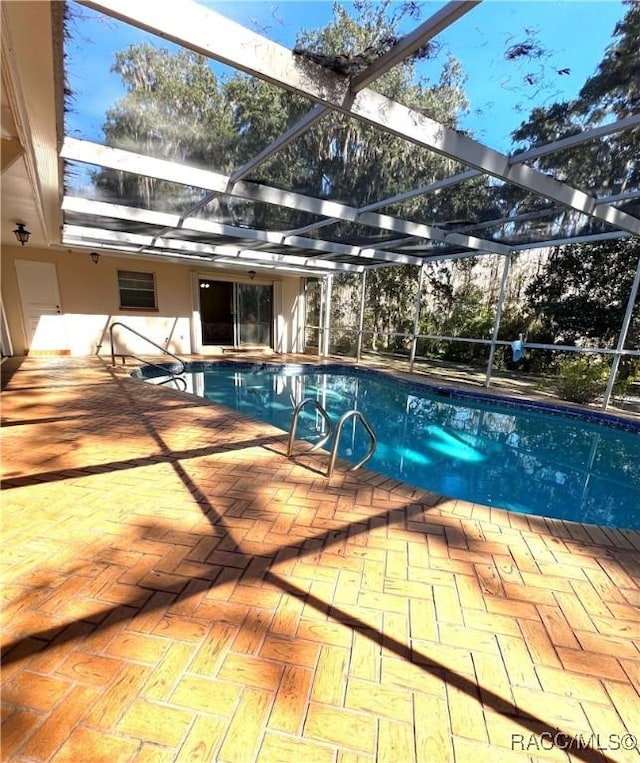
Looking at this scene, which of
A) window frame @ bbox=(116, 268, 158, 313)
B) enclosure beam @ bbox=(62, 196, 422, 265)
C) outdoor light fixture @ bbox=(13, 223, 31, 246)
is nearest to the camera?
enclosure beam @ bbox=(62, 196, 422, 265)

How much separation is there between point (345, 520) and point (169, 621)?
1144 mm

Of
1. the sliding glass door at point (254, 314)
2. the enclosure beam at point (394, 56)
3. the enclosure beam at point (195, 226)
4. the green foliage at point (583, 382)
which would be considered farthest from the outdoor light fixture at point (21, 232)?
the green foliage at point (583, 382)

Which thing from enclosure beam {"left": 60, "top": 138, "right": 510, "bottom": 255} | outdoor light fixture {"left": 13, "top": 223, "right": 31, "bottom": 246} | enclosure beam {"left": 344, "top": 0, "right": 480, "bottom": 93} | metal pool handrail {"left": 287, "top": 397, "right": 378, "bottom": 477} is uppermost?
enclosure beam {"left": 344, "top": 0, "right": 480, "bottom": 93}

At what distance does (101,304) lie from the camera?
876cm

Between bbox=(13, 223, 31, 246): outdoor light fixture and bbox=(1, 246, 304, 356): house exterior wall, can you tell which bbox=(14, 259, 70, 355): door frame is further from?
bbox=(13, 223, 31, 246): outdoor light fixture

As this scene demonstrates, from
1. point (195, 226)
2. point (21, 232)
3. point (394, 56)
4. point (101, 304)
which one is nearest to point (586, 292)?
point (195, 226)

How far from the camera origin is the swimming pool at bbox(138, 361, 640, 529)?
3.92m

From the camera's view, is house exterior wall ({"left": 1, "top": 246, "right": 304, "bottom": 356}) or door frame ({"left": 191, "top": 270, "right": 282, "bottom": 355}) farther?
door frame ({"left": 191, "top": 270, "right": 282, "bottom": 355})

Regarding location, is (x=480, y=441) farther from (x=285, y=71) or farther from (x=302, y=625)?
(x=285, y=71)

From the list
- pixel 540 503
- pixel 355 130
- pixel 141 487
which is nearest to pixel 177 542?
pixel 141 487

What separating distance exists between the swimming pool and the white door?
7.88ft

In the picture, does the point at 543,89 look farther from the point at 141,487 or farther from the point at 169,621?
the point at 141,487

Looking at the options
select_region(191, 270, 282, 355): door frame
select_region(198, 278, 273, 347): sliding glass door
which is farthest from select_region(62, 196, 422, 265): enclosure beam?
select_region(198, 278, 273, 347): sliding glass door

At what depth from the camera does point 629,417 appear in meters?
5.69
